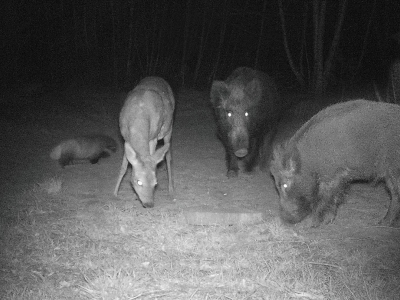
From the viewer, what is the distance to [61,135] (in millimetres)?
11945

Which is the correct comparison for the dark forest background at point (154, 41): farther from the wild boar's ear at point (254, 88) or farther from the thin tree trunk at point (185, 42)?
the wild boar's ear at point (254, 88)

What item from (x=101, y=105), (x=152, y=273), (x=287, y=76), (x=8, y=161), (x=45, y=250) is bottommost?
(x=287, y=76)

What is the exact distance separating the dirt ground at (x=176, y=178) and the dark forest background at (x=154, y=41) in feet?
14.0

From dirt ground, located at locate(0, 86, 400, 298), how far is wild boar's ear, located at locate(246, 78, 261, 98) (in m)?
1.60

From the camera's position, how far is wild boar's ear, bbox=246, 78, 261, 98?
940 centimetres

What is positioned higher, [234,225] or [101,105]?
[234,225]

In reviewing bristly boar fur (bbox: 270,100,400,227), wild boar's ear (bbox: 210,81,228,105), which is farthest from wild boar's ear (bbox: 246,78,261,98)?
bristly boar fur (bbox: 270,100,400,227)

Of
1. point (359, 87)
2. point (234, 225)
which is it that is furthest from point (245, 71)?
point (359, 87)

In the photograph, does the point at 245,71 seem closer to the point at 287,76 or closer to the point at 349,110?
the point at 349,110

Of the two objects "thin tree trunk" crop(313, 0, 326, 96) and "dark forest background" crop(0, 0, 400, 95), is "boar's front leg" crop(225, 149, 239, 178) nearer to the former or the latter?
"thin tree trunk" crop(313, 0, 326, 96)

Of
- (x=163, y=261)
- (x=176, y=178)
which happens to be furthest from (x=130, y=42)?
(x=163, y=261)

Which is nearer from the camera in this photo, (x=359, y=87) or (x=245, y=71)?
(x=245, y=71)

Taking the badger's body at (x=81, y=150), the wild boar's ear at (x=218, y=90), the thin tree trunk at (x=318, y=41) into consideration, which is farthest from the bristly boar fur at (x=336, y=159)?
the thin tree trunk at (x=318, y=41)

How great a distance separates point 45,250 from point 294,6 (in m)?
18.3
